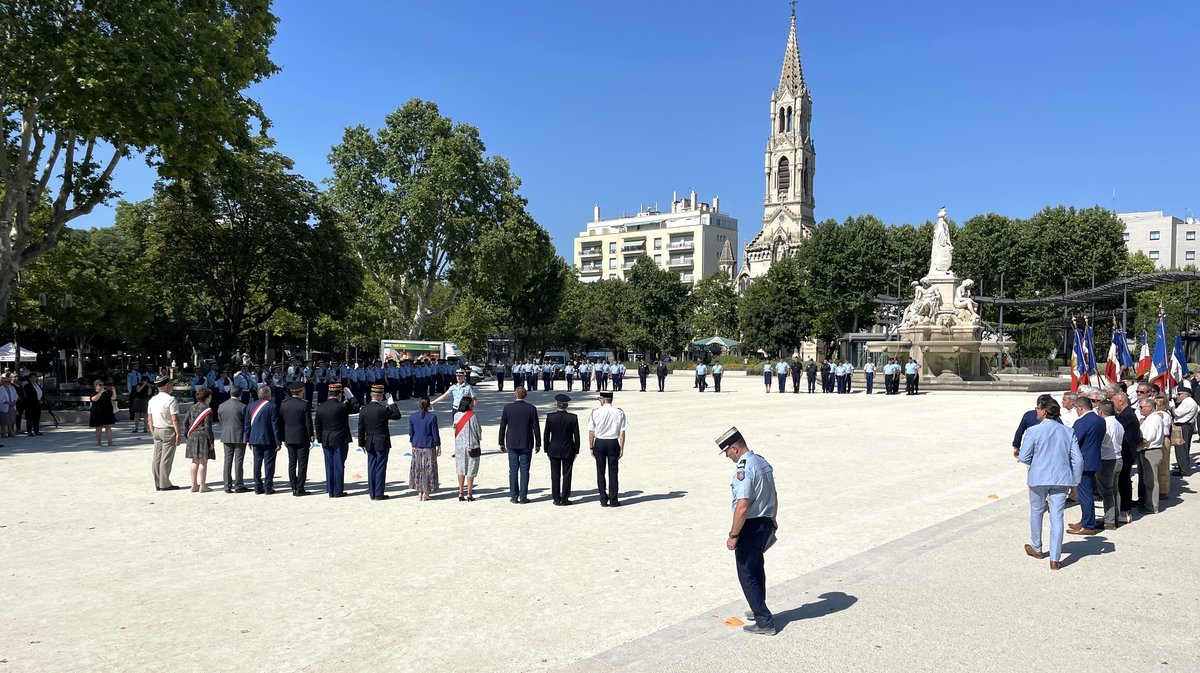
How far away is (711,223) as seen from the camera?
139 m

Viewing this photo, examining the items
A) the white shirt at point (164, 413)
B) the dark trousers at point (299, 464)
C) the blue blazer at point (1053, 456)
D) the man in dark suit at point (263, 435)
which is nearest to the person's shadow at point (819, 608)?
the blue blazer at point (1053, 456)

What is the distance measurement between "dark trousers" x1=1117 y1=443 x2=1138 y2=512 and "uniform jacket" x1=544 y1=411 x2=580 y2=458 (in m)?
6.41

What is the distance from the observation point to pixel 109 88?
63.6 feet

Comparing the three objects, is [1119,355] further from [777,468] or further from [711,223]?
[711,223]

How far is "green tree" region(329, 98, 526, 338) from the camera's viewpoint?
155 ft

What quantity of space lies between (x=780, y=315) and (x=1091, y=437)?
66.4 metres

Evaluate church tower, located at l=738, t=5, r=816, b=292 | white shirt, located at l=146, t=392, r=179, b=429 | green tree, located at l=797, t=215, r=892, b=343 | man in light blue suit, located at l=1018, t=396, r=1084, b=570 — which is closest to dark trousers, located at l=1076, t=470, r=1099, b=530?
man in light blue suit, located at l=1018, t=396, r=1084, b=570

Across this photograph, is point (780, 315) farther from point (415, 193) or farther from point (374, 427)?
point (374, 427)

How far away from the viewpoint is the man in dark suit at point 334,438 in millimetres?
11500

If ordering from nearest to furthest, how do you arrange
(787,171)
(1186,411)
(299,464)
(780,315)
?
(299,464)
(1186,411)
(780,315)
(787,171)

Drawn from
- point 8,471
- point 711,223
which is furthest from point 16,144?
point 711,223

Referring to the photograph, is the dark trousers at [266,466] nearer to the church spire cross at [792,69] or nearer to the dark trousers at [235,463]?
the dark trousers at [235,463]

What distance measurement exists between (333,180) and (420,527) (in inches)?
1717

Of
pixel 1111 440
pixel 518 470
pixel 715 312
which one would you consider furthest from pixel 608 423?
pixel 715 312
